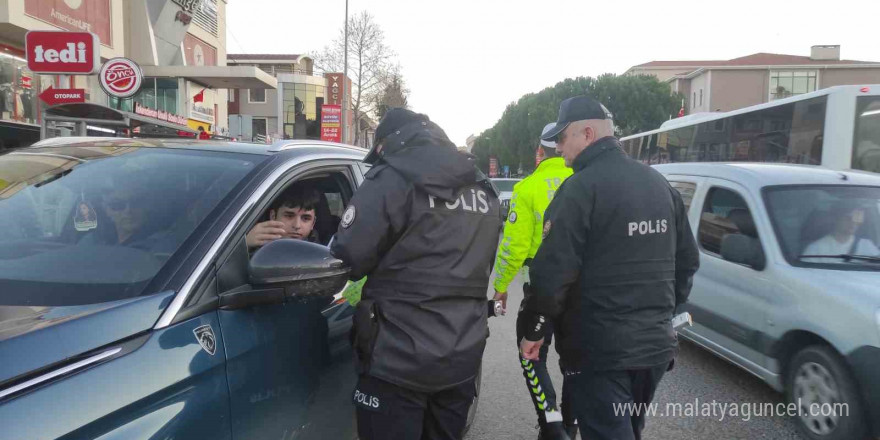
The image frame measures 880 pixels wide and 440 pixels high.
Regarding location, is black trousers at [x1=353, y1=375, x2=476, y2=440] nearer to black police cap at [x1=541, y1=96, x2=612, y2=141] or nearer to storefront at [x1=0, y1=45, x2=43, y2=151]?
black police cap at [x1=541, y1=96, x2=612, y2=141]

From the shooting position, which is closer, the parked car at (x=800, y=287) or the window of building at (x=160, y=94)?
the parked car at (x=800, y=287)

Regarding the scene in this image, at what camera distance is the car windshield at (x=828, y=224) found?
3885 mm

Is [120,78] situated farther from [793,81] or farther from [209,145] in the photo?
[793,81]

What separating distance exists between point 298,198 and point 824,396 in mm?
3309

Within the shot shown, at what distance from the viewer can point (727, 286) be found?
15.1 feet

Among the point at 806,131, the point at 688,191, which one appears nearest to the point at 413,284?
the point at 688,191

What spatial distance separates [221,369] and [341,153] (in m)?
1.46

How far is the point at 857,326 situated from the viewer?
3303 mm

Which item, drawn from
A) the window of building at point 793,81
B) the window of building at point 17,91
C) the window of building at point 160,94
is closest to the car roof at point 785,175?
the window of building at point 17,91

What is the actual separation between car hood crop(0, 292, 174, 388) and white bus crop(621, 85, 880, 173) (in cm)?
1111

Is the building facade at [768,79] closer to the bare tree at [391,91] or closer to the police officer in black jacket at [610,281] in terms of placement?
the bare tree at [391,91]

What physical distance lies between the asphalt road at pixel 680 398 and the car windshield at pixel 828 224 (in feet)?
3.79

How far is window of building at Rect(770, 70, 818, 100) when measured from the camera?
57500 millimetres

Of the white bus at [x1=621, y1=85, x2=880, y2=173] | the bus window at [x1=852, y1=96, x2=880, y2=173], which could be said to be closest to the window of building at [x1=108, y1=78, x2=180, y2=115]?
the white bus at [x1=621, y1=85, x2=880, y2=173]
